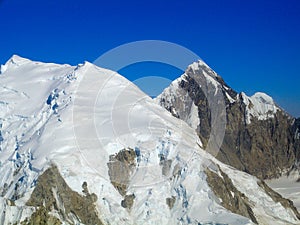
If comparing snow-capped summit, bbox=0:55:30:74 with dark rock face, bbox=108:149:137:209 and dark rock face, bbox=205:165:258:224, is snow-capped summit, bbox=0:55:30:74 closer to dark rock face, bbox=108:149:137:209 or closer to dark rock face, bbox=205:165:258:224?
dark rock face, bbox=108:149:137:209

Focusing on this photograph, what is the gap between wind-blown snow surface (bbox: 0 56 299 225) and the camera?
12512 centimetres

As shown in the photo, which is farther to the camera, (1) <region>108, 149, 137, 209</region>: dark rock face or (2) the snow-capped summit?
(2) the snow-capped summit

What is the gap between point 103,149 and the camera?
127875 mm

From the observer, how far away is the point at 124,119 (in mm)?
136375

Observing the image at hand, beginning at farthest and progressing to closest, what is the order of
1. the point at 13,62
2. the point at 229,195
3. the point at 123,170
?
the point at 13,62, the point at 229,195, the point at 123,170

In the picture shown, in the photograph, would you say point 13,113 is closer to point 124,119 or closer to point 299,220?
point 124,119

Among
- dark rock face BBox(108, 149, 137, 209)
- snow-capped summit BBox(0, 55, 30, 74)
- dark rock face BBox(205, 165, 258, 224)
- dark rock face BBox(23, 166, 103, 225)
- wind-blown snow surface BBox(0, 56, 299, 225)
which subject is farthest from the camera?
snow-capped summit BBox(0, 55, 30, 74)

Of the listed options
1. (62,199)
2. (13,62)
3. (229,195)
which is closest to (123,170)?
(62,199)

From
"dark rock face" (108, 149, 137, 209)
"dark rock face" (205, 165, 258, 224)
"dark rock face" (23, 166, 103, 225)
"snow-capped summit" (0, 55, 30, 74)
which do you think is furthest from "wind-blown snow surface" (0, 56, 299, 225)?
"snow-capped summit" (0, 55, 30, 74)

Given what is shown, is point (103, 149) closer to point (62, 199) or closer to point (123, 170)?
point (123, 170)

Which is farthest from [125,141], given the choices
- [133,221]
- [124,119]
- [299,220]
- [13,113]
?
[299,220]

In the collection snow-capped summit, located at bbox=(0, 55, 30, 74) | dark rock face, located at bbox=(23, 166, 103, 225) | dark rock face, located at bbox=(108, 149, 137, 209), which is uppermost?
snow-capped summit, located at bbox=(0, 55, 30, 74)

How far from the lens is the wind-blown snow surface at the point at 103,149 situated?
125125mm

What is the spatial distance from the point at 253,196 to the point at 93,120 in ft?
180
